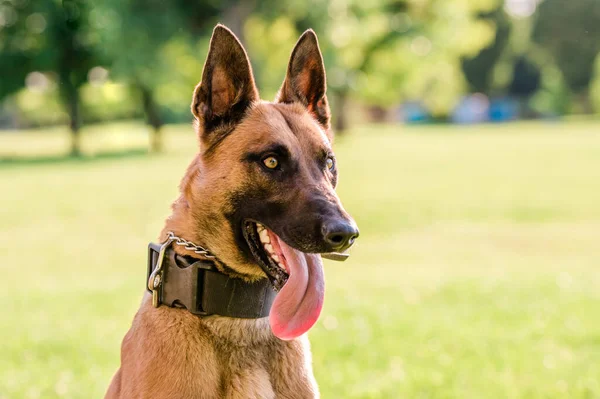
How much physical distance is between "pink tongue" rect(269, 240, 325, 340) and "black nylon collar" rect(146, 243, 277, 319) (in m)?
0.14

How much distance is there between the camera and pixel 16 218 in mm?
17312

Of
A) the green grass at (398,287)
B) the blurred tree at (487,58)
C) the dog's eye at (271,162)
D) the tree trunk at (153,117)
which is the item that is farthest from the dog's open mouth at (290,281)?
the blurred tree at (487,58)

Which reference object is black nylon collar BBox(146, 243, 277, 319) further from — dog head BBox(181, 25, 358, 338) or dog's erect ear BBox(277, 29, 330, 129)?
dog's erect ear BBox(277, 29, 330, 129)

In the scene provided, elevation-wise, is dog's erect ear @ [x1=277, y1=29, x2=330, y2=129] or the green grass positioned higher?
dog's erect ear @ [x1=277, y1=29, x2=330, y2=129]

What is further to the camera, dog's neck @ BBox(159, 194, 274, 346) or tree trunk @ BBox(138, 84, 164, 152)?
A: tree trunk @ BBox(138, 84, 164, 152)

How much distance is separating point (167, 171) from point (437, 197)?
10847mm

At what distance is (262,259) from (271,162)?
16.6 inches

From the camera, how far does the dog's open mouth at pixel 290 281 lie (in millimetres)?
2941

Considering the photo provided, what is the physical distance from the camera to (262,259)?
306 cm

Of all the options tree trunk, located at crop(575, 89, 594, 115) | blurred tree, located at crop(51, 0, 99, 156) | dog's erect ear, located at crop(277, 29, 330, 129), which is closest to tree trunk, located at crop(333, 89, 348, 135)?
blurred tree, located at crop(51, 0, 99, 156)

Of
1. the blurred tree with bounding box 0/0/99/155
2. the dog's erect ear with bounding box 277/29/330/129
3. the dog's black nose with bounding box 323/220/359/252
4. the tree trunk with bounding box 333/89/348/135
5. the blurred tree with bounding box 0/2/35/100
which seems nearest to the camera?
the dog's black nose with bounding box 323/220/359/252

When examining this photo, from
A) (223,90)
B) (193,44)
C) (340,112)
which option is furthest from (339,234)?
(340,112)

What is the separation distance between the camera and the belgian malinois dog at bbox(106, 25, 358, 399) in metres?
2.93

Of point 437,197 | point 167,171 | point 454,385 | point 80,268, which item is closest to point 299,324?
point 454,385
